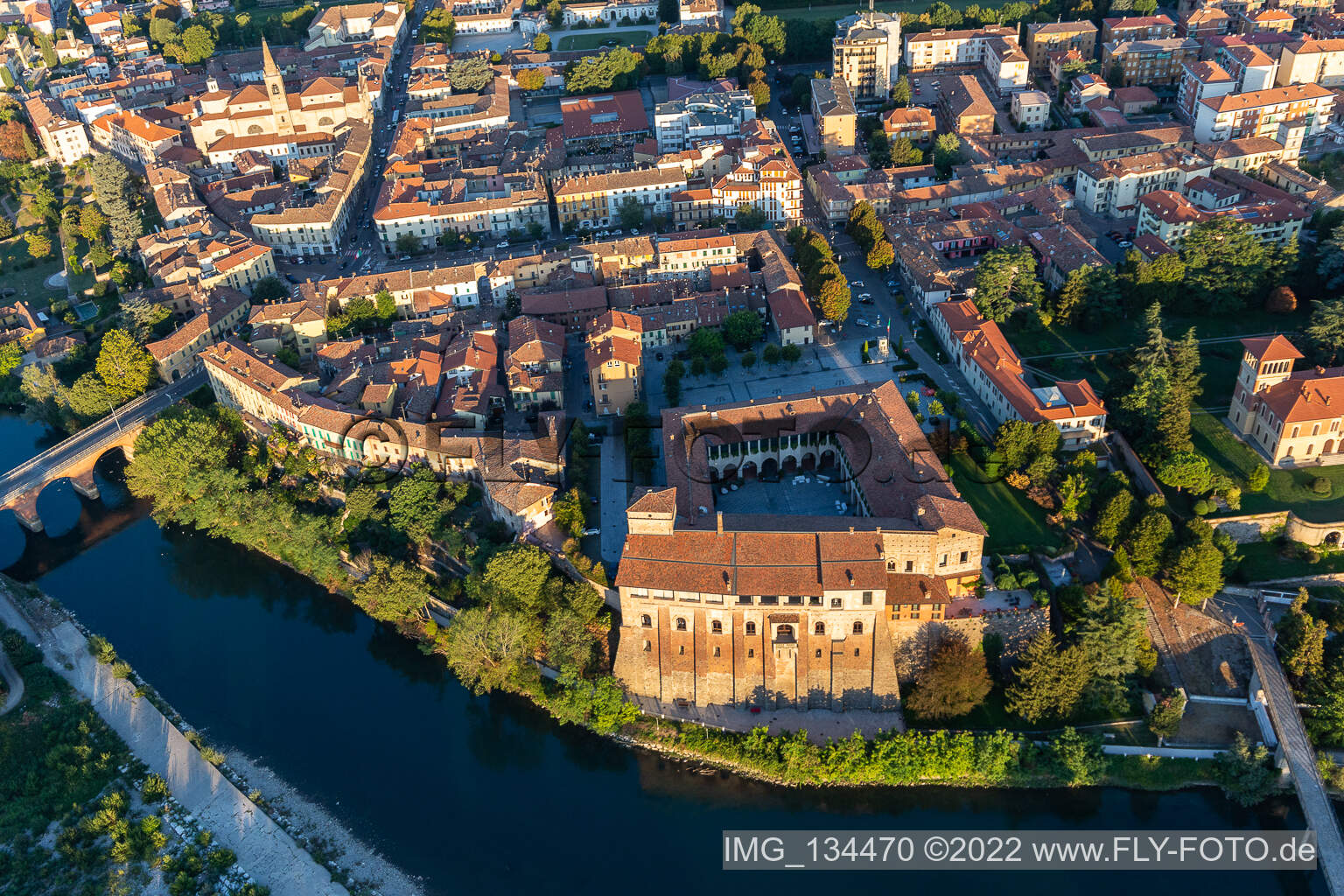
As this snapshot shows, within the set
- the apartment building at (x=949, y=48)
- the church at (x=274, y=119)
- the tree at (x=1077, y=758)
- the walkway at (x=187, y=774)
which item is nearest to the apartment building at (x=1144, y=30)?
the apartment building at (x=949, y=48)

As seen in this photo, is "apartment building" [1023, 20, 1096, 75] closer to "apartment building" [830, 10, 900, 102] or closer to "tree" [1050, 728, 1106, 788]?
"apartment building" [830, 10, 900, 102]

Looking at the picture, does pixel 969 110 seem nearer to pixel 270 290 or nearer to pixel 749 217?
pixel 749 217

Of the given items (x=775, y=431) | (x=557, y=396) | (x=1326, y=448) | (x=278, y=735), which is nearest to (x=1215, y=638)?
(x=1326, y=448)

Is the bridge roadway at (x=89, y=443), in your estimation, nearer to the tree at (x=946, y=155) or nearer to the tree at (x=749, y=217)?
the tree at (x=749, y=217)

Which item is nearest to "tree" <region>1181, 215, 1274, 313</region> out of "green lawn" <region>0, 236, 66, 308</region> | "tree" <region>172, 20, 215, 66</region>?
"green lawn" <region>0, 236, 66, 308</region>

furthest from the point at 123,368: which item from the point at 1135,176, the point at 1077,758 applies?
the point at 1135,176

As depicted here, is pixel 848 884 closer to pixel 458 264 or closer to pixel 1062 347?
pixel 1062 347
